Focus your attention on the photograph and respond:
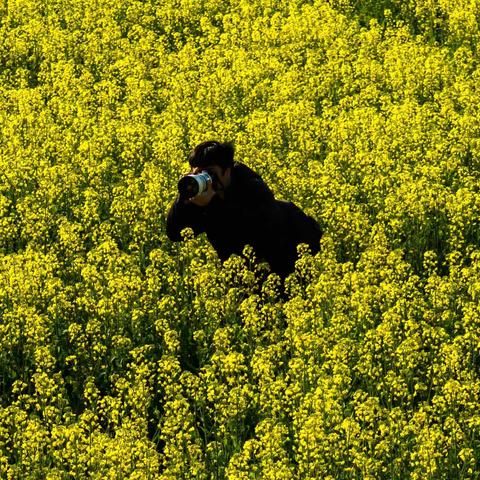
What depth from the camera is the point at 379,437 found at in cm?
805

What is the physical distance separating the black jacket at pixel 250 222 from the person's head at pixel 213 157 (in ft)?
0.82

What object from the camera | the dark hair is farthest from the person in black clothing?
the camera

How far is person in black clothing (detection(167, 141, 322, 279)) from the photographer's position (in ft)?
30.9

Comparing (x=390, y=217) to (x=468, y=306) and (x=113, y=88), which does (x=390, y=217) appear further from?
(x=113, y=88)

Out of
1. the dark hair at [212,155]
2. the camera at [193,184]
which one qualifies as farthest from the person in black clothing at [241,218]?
the camera at [193,184]

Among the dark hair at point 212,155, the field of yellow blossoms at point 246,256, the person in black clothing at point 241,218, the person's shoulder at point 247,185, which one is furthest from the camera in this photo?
the person's shoulder at point 247,185

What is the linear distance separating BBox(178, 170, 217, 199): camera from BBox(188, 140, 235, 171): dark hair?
0.50 feet

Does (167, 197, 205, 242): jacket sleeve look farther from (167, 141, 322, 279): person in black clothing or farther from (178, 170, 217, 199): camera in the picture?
(178, 170, 217, 199): camera

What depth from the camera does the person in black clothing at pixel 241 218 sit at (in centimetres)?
943

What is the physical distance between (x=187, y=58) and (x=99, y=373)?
260 inches

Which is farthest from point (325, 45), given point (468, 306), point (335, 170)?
point (468, 306)

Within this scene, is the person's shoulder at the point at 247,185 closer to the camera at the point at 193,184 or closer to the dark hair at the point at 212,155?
the dark hair at the point at 212,155

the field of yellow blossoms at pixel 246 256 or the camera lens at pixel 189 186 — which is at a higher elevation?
the camera lens at pixel 189 186

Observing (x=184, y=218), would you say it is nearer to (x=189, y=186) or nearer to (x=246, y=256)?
(x=246, y=256)
